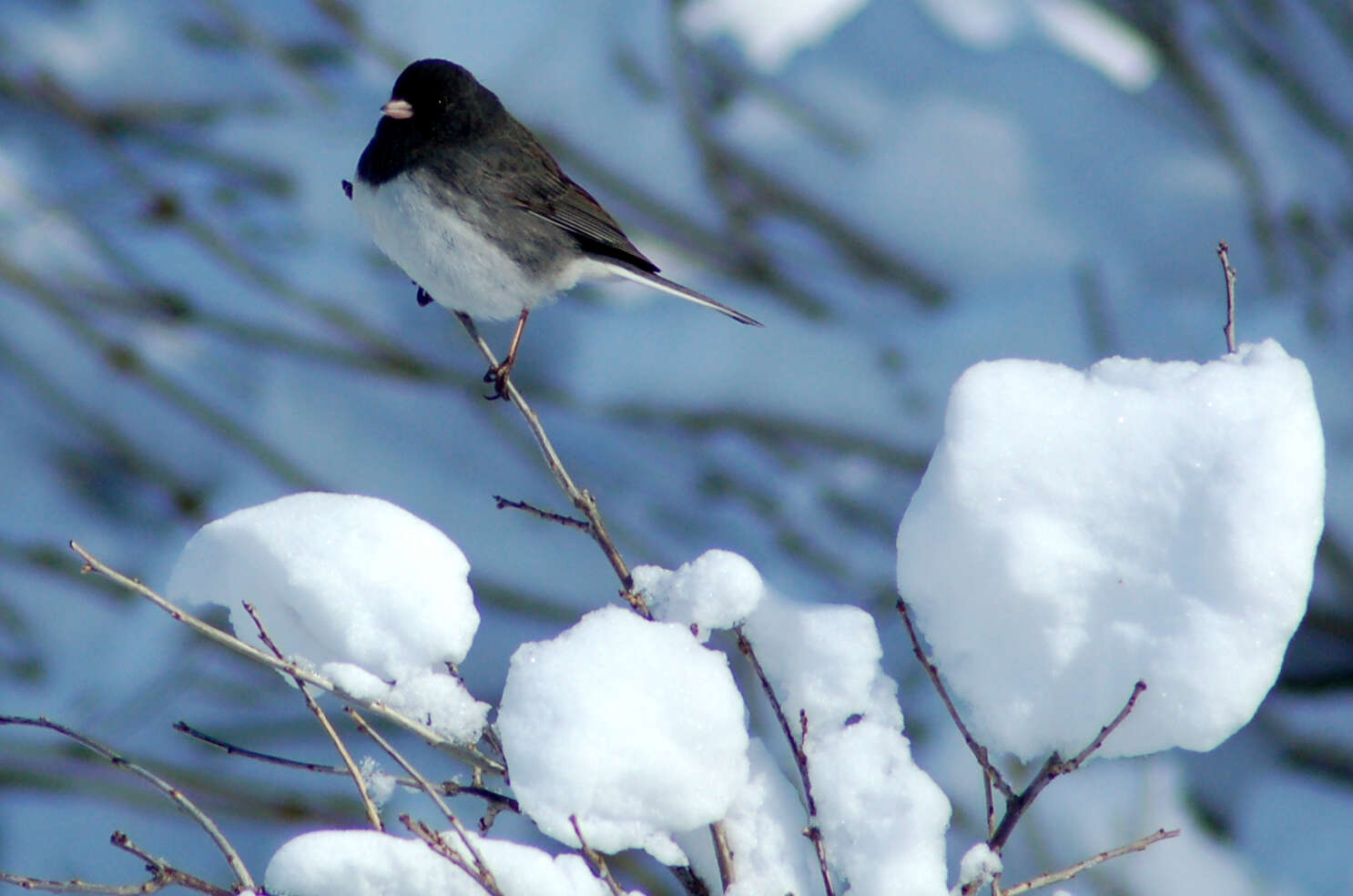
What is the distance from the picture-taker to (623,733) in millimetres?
868

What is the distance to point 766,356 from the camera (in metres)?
3.10

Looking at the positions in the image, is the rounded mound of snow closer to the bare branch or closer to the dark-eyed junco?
the bare branch

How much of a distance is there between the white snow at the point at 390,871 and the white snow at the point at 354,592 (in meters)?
0.10

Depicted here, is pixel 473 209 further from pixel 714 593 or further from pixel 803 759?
pixel 803 759

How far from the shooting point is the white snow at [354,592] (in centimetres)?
97

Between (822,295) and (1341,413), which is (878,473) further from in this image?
(1341,413)

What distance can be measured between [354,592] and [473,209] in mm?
992

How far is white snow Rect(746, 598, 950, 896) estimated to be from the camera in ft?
2.98

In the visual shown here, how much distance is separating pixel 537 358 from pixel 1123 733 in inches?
102

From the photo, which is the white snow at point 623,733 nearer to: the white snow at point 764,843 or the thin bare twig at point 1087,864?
the white snow at point 764,843

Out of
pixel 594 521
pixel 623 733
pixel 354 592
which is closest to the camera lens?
pixel 623 733

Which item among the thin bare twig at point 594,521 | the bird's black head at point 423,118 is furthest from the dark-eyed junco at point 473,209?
the thin bare twig at point 594,521

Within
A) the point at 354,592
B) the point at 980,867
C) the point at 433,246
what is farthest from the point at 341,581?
the point at 433,246

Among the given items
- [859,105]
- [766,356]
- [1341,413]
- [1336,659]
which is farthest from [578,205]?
[1336,659]
